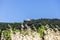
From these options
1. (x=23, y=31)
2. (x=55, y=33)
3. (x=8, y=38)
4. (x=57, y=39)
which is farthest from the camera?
(x=8, y=38)

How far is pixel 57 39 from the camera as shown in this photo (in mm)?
8820

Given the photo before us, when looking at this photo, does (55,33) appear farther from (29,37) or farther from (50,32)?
(29,37)

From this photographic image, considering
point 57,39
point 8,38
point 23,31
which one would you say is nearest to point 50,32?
point 57,39

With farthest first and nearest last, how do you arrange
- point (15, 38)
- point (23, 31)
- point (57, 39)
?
1. point (23, 31)
2. point (15, 38)
3. point (57, 39)

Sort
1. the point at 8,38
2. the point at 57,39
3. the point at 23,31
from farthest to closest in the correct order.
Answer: the point at 8,38
the point at 23,31
the point at 57,39

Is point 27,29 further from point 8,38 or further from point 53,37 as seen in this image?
point 8,38

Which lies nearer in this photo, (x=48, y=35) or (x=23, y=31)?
(x=48, y=35)

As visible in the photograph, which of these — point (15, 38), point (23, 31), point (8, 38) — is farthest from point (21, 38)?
point (8, 38)

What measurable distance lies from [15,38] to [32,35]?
60 cm

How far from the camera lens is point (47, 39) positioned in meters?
9.06

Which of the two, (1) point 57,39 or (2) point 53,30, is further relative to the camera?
(2) point 53,30

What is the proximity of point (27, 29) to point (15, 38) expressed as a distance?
27.2 inches

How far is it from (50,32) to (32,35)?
3.03 ft

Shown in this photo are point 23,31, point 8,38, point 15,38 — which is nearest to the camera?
point 15,38
